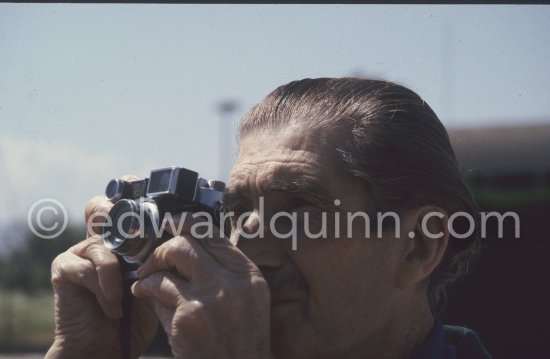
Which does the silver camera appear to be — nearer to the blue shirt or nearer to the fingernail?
the fingernail

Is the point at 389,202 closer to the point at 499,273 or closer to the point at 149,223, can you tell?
the point at 149,223

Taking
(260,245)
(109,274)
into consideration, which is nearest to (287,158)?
(260,245)

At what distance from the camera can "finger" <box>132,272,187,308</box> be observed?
1.86 meters

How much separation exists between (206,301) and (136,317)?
2.49ft

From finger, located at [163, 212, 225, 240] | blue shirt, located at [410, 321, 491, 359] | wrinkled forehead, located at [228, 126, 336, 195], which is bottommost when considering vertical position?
blue shirt, located at [410, 321, 491, 359]

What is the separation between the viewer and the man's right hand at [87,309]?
2.27 meters

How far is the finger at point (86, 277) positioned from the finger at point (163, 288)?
1.03 feet

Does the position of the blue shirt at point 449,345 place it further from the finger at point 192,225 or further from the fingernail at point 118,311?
the fingernail at point 118,311

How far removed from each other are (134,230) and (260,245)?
33cm

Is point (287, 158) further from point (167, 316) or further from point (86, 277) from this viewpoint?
point (86, 277)

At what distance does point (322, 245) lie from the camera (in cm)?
200

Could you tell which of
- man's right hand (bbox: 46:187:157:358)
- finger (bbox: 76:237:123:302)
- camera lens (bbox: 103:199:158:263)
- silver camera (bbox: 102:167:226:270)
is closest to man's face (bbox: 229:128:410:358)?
silver camera (bbox: 102:167:226:270)

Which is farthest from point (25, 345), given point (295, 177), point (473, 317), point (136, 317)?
point (295, 177)

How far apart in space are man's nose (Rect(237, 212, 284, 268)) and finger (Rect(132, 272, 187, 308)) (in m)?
0.21
